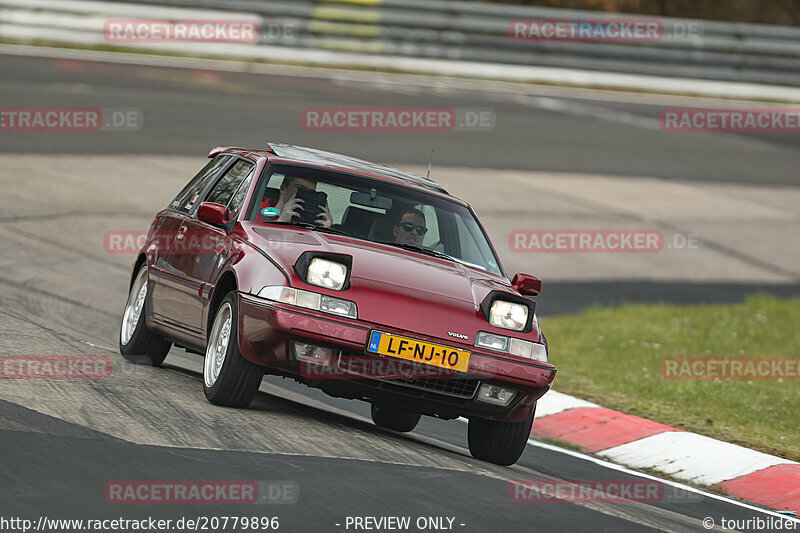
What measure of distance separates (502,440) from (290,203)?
1.92 meters

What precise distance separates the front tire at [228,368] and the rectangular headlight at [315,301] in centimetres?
33

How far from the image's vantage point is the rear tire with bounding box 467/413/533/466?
7.50 metres

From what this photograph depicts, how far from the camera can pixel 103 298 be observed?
1202 centimetres

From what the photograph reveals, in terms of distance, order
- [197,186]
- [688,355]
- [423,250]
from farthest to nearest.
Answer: [688,355] → [197,186] → [423,250]

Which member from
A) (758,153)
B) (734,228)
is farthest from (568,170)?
(758,153)

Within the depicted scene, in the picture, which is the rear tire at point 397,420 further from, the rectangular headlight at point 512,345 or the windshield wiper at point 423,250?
the rectangular headlight at point 512,345

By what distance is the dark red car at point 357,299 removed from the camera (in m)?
6.94

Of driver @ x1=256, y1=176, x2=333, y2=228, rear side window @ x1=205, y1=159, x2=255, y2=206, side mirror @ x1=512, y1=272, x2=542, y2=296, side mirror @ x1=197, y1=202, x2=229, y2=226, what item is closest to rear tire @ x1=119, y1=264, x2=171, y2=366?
rear side window @ x1=205, y1=159, x2=255, y2=206

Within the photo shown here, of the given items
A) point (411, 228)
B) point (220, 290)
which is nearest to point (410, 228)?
point (411, 228)

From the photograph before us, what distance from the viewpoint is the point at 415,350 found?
6934 millimetres

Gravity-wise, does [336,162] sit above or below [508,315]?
above

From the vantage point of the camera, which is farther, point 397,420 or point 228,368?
point 397,420

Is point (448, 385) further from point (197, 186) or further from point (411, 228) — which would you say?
point (197, 186)

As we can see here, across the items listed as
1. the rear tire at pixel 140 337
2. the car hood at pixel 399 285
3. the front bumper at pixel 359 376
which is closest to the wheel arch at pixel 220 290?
the car hood at pixel 399 285
